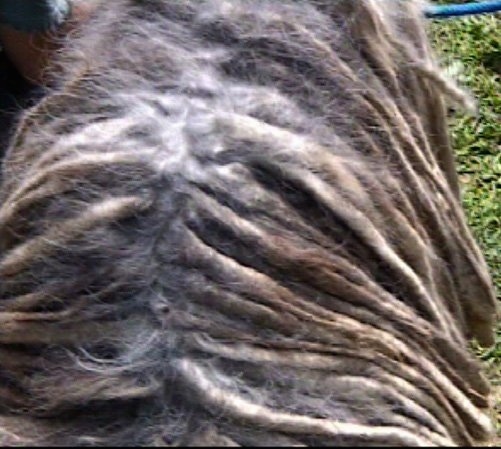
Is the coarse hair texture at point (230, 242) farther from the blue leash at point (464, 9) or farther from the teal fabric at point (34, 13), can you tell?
the blue leash at point (464, 9)

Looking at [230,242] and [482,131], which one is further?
[482,131]

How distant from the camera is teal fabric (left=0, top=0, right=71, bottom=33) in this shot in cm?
174

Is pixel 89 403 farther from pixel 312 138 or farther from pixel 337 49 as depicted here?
pixel 337 49

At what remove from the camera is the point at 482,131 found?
107 inches

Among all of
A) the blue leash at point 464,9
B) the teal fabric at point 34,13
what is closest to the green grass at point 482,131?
the blue leash at point 464,9

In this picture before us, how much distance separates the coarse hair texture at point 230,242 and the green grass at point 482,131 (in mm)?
912

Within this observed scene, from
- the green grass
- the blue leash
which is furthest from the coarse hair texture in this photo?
the green grass

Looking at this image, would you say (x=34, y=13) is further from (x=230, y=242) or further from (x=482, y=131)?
(x=482, y=131)

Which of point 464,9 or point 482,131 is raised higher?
point 464,9

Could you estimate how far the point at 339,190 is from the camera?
4.39 ft

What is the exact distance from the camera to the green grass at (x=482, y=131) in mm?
2488

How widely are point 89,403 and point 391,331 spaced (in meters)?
0.31

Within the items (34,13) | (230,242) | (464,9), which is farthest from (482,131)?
(230,242)

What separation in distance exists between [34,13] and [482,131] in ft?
A: 3.81
